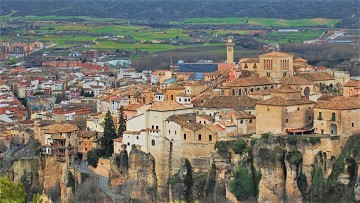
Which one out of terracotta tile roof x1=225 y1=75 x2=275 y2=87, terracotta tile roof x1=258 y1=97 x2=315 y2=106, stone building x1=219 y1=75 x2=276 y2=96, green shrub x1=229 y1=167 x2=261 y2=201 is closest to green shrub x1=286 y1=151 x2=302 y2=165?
green shrub x1=229 y1=167 x2=261 y2=201

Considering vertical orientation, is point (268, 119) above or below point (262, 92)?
below

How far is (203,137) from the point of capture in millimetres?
42344

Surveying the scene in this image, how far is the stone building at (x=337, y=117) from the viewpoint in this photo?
40.1 m

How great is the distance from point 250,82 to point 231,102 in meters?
3.50

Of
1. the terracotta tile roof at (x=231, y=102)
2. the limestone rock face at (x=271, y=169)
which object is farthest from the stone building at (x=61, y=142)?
the limestone rock face at (x=271, y=169)

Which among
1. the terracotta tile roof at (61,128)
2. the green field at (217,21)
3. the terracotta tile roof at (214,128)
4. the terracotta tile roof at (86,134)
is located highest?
the terracotta tile roof at (214,128)

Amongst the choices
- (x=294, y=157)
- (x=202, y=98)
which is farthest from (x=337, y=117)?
(x=202, y=98)

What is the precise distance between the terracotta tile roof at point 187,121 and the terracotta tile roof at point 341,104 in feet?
16.2

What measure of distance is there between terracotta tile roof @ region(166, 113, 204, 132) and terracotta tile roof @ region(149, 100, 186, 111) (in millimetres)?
384

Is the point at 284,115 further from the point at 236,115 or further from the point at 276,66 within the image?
the point at 276,66

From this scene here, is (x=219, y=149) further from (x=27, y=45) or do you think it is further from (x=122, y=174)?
(x=27, y=45)

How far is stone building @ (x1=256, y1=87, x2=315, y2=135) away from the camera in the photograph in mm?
41844

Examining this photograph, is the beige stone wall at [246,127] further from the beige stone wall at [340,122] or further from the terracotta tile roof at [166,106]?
the beige stone wall at [340,122]

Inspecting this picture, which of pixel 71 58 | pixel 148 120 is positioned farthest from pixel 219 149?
pixel 71 58
